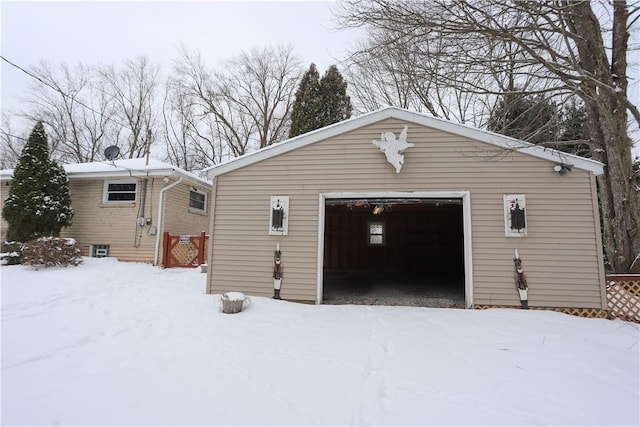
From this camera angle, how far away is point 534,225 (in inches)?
230

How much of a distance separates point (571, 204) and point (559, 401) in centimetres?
430

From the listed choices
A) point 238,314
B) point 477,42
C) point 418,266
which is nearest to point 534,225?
point 477,42

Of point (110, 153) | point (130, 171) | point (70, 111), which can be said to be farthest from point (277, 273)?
point (70, 111)

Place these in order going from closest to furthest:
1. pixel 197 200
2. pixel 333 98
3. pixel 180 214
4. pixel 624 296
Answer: pixel 624 296
pixel 180 214
pixel 197 200
pixel 333 98

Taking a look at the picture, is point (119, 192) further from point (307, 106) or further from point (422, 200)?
point (422, 200)

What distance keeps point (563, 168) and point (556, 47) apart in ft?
12.7

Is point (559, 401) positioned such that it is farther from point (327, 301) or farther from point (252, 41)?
point (252, 41)

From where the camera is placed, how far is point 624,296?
5691 mm

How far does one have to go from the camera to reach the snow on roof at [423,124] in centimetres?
582

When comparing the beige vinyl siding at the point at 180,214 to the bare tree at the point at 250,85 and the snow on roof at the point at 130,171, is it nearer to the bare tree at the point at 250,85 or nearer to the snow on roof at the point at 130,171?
the snow on roof at the point at 130,171

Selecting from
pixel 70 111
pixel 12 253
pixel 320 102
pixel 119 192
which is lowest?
pixel 12 253

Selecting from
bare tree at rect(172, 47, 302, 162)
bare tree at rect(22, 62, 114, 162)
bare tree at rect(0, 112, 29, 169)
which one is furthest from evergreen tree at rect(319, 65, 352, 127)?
bare tree at rect(0, 112, 29, 169)

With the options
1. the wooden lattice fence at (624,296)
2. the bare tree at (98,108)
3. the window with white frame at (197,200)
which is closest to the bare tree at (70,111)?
the bare tree at (98,108)

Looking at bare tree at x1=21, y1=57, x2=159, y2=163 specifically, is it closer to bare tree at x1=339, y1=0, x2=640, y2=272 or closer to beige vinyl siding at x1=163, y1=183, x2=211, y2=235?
beige vinyl siding at x1=163, y1=183, x2=211, y2=235
